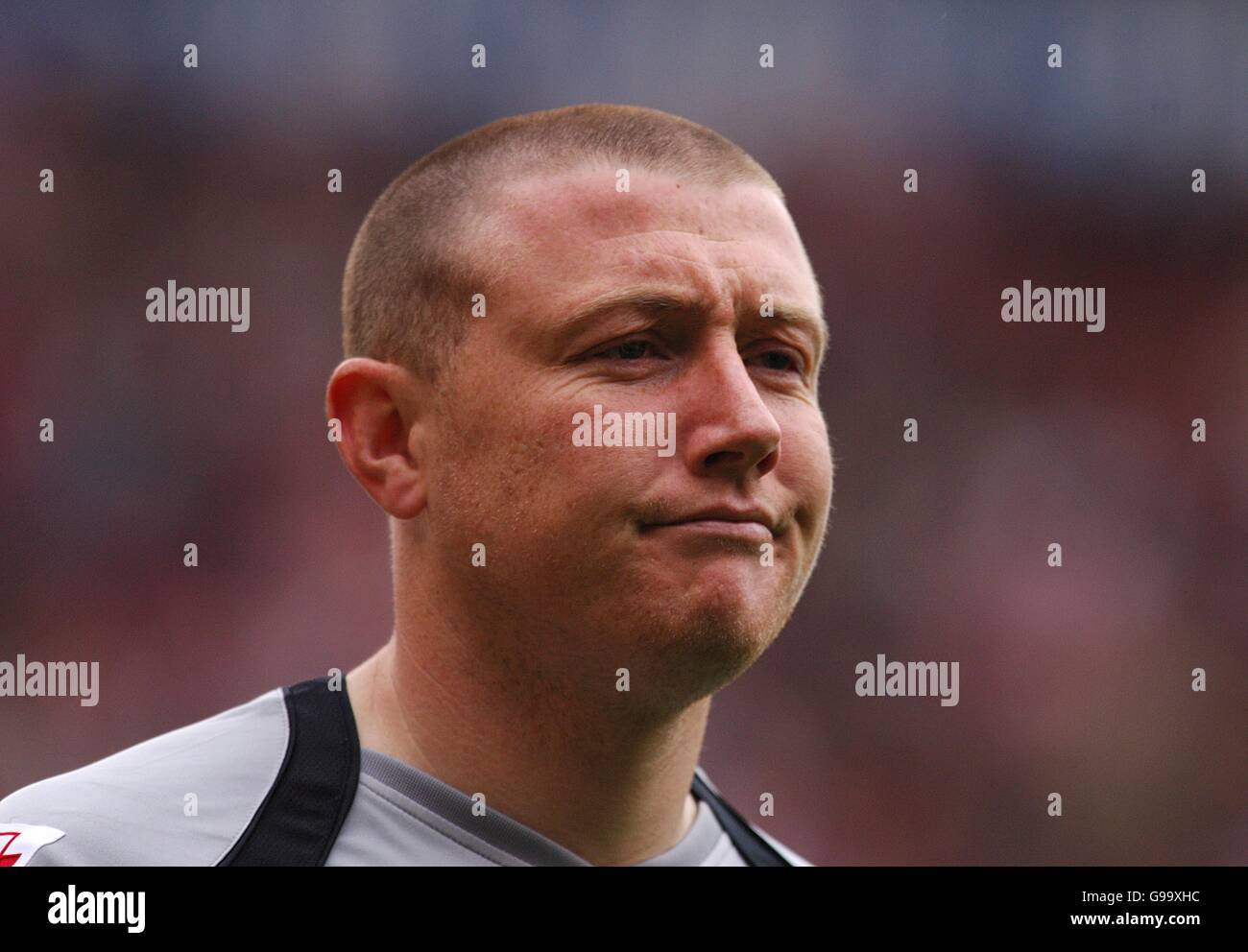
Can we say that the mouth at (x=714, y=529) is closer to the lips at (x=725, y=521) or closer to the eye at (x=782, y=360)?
the lips at (x=725, y=521)

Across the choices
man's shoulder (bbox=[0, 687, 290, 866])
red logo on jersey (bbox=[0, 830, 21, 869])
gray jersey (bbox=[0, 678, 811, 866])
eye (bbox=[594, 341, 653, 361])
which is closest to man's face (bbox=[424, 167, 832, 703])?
eye (bbox=[594, 341, 653, 361])

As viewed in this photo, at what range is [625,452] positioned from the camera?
1.94 metres

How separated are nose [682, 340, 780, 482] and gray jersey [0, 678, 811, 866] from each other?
68 centimetres

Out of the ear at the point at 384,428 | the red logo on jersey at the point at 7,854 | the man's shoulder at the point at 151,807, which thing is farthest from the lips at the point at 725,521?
the red logo on jersey at the point at 7,854

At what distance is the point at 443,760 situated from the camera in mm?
2094

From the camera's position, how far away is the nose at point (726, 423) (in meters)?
1.93

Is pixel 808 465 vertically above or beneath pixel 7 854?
above

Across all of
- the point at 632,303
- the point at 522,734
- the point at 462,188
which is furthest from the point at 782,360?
the point at 522,734

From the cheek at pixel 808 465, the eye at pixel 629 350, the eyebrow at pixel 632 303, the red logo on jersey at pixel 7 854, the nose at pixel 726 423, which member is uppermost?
the eyebrow at pixel 632 303

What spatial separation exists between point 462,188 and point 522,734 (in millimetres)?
915

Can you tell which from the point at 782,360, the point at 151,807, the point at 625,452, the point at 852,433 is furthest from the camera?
the point at 852,433

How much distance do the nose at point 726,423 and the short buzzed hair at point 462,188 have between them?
0.35 m

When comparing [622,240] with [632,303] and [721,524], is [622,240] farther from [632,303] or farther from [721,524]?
[721,524]

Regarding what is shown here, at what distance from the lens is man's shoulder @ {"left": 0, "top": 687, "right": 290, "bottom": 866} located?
6.56 feet
